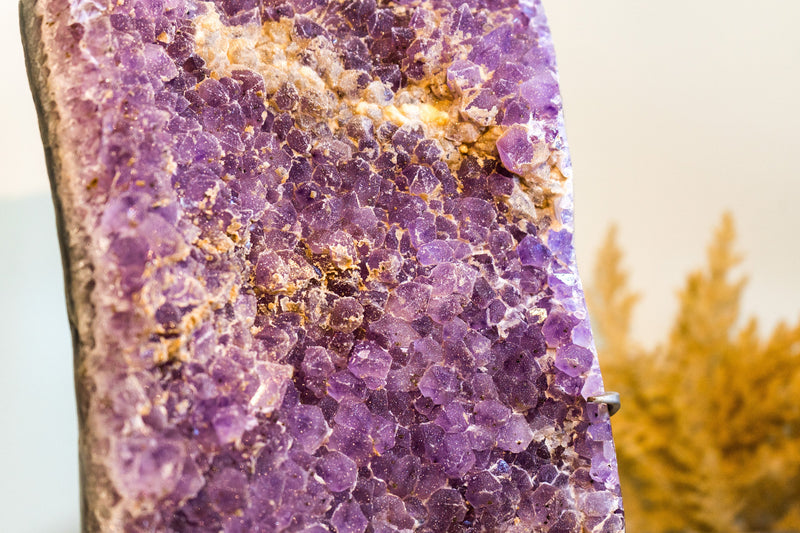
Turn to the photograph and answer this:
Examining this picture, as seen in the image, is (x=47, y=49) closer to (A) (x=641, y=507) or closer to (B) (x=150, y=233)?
(B) (x=150, y=233)

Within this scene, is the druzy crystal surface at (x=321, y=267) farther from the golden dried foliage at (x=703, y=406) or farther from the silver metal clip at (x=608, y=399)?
the golden dried foliage at (x=703, y=406)

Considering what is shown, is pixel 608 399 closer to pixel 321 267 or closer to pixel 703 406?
pixel 321 267

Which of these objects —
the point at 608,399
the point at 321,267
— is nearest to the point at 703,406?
the point at 608,399

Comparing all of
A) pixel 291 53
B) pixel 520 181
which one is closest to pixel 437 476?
pixel 520 181

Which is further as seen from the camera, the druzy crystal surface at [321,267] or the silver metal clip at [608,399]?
the silver metal clip at [608,399]

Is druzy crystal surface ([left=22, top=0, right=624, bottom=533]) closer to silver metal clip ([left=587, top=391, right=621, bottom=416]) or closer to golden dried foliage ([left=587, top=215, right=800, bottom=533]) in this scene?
silver metal clip ([left=587, top=391, right=621, bottom=416])

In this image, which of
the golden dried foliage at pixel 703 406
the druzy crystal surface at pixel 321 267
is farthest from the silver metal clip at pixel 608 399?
the golden dried foliage at pixel 703 406
